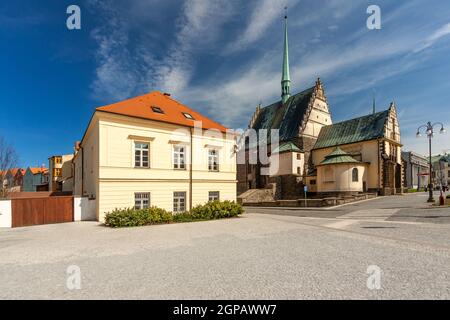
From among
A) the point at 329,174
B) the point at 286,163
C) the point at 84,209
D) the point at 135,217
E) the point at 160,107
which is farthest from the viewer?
the point at 286,163

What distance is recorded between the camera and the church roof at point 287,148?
4144 centimetres

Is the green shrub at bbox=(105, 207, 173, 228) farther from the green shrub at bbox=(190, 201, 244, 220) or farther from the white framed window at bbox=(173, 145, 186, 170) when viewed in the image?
the white framed window at bbox=(173, 145, 186, 170)

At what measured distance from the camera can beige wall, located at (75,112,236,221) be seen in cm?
1602

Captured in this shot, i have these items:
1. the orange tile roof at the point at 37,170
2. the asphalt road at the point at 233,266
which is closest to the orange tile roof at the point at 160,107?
the asphalt road at the point at 233,266

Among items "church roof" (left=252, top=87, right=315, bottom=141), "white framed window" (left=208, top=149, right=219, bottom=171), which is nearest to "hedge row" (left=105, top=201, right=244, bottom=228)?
"white framed window" (left=208, top=149, right=219, bottom=171)

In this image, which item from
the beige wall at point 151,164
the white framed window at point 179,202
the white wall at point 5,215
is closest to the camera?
the white wall at point 5,215

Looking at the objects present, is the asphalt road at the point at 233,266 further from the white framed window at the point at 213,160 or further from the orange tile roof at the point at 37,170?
the orange tile roof at the point at 37,170

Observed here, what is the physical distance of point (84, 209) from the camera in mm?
17062

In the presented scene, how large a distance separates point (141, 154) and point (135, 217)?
5.24 m

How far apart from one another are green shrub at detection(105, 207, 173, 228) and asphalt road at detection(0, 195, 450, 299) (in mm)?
3380

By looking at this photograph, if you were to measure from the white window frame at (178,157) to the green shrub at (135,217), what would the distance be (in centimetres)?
467

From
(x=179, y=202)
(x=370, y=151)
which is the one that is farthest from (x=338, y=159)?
(x=179, y=202)

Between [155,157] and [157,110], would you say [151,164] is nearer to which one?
[155,157]

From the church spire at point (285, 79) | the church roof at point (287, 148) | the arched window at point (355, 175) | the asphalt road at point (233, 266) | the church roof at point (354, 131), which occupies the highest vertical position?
the church spire at point (285, 79)
